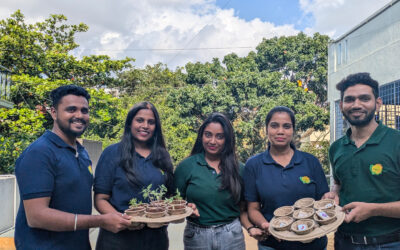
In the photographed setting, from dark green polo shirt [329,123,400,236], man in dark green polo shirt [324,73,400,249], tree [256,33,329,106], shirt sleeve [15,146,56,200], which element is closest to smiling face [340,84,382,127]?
man in dark green polo shirt [324,73,400,249]

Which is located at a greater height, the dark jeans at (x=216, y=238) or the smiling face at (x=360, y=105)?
the smiling face at (x=360, y=105)

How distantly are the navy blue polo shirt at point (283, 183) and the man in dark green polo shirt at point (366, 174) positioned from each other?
0.46ft

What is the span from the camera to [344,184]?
8.42 ft

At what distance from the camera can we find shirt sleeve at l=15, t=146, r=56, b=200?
84.6 inches

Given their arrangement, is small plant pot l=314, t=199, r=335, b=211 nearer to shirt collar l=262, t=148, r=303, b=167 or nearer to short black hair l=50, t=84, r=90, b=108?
shirt collar l=262, t=148, r=303, b=167

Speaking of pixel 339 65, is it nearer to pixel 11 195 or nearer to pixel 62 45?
pixel 11 195

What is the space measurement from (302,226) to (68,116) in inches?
65.3

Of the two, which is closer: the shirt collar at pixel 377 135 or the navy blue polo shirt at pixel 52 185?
the navy blue polo shirt at pixel 52 185

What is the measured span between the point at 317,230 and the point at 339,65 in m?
10.2

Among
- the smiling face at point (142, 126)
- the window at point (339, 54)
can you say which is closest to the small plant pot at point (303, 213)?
the smiling face at point (142, 126)

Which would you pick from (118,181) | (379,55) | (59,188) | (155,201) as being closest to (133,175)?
(118,181)

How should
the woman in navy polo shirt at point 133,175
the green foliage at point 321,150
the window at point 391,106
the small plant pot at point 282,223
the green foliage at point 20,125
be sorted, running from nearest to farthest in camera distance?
the small plant pot at point 282,223, the woman in navy polo shirt at point 133,175, the window at point 391,106, the green foliage at point 20,125, the green foliage at point 321,150

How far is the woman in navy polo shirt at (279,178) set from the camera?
2648mm

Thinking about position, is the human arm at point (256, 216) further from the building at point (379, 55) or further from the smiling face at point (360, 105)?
the building at point (379, 55)
